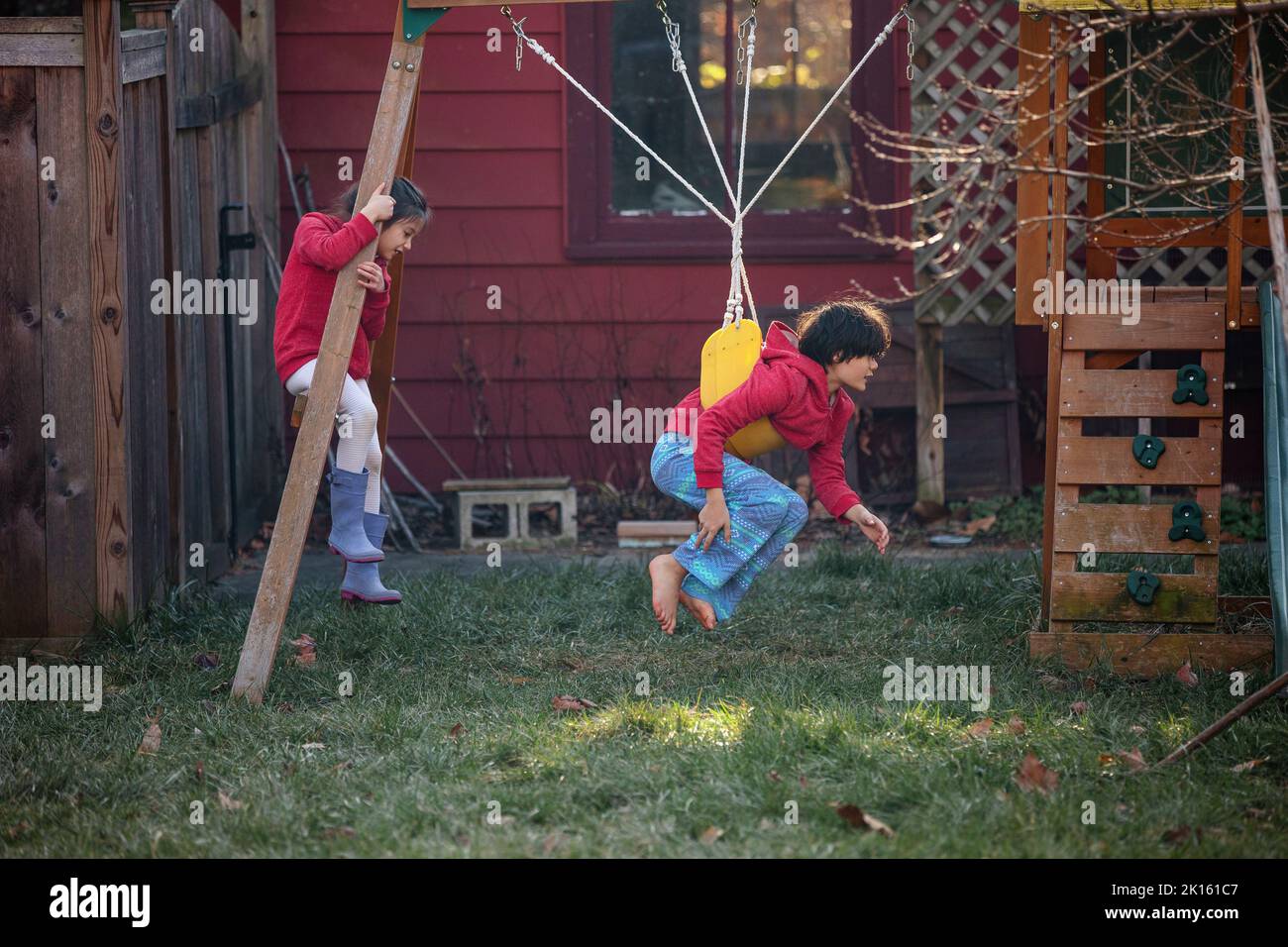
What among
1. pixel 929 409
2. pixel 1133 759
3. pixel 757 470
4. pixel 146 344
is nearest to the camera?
pixel 1133 759

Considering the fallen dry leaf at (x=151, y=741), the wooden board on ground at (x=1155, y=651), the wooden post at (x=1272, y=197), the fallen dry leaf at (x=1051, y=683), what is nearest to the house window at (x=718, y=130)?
the wooden board on ground at (x=1155, y=651)

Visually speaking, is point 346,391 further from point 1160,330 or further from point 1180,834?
point 1180,834

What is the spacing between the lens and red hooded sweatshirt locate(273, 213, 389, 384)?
15.6 feet

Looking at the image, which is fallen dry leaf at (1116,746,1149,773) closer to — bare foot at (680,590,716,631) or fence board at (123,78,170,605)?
bare foot at (680,590,716,631)

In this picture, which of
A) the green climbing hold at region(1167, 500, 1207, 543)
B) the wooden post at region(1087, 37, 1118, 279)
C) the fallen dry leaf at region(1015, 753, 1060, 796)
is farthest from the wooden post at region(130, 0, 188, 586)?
the green climbing hold at region(1167, 500, 1207, 543)

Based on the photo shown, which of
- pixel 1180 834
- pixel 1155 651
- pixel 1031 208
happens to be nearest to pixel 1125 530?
pixel 1155 651

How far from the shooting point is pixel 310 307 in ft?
16.2

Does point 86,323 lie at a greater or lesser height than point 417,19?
lesser

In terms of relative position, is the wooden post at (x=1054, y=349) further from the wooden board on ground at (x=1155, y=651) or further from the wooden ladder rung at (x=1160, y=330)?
the wooden board on ground at (x=1155, y=651)

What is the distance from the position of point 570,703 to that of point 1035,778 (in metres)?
1.40

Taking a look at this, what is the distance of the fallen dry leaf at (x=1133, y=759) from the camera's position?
365 cm

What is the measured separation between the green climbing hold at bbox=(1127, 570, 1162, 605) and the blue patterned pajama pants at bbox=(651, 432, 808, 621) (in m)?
1.10
